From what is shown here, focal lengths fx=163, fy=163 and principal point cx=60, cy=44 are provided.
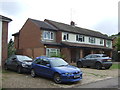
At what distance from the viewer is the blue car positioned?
9508mm

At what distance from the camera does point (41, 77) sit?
11.7 m

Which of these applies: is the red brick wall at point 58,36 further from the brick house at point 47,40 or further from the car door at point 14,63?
the car door at point 14,63

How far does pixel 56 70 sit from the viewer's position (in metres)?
9.87

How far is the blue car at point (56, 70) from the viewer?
9508 millimetres

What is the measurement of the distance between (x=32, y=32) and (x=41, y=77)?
16.1m

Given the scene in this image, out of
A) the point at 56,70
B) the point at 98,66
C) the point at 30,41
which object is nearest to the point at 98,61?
the point at 98,66

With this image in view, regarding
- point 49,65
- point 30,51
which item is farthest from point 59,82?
point 30,51

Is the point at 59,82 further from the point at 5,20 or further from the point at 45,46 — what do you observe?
the point at 45,46

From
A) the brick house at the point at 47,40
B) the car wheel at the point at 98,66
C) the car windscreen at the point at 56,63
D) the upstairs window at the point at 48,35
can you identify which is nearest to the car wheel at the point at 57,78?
the car windscreen at the point at 56,63

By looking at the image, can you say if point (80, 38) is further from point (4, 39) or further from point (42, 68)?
point (42, 68)

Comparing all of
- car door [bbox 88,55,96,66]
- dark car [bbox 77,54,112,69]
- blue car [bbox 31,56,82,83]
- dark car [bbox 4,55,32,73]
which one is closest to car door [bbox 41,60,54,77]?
blue car [bbox 31,56,82,83]

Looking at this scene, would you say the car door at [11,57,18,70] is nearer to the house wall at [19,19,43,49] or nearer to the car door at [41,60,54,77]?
the car door at [41,60,54,77]

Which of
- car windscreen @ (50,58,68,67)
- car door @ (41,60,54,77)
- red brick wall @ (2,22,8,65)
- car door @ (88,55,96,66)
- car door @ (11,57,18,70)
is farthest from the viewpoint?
car door @ (88,55,96,66)

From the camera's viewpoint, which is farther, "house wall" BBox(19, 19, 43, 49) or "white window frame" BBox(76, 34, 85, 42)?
"white window frame" BBox(76, 34, 85, 42)
